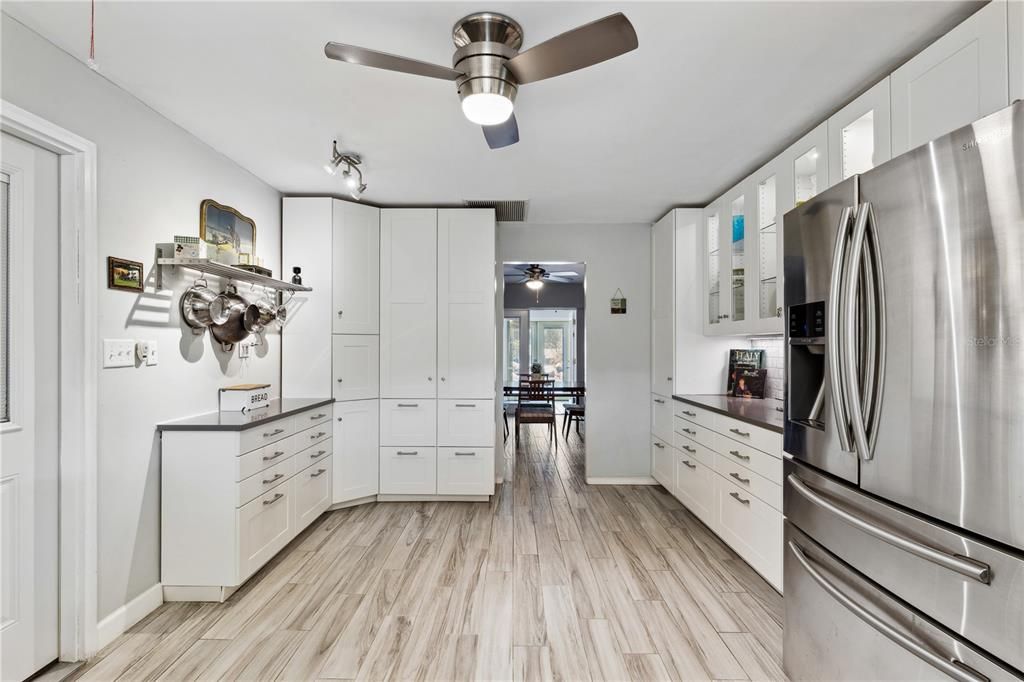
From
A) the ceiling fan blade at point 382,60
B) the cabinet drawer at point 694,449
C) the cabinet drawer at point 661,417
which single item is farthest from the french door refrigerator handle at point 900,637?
the cabinet drawer at point 661,417

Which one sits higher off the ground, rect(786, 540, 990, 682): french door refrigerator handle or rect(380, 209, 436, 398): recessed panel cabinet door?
rect(380, 209, 436, 398): recessed panel cabinet door

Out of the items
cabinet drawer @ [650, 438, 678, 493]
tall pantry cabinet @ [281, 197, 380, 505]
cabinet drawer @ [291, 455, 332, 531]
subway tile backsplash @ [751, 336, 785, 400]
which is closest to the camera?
cabinet drawer @ [291, 455, 332, 531]

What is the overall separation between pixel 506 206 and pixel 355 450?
236 cm

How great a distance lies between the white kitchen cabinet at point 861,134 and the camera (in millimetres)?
1870

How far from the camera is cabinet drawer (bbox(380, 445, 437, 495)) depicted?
3.74m

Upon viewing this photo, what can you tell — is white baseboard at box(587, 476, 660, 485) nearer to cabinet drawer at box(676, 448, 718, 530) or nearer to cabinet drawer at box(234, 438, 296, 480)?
cabinet drawer at box(676, 448, 718, 530)

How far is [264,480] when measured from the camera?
254 centimetres

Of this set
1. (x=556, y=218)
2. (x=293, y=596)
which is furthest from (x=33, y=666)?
(x=556, y=218)

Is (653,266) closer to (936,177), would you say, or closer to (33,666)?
(936,177)

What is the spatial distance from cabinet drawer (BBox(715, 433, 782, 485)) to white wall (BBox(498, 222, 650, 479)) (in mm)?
1411

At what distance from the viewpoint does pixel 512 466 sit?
4.89 m

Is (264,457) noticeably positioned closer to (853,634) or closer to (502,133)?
(502,133)

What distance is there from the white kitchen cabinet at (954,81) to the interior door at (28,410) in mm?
3383

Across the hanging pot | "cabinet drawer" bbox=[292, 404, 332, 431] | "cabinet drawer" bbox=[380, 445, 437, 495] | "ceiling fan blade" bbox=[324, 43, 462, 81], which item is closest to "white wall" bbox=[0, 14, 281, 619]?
the hanging pot
